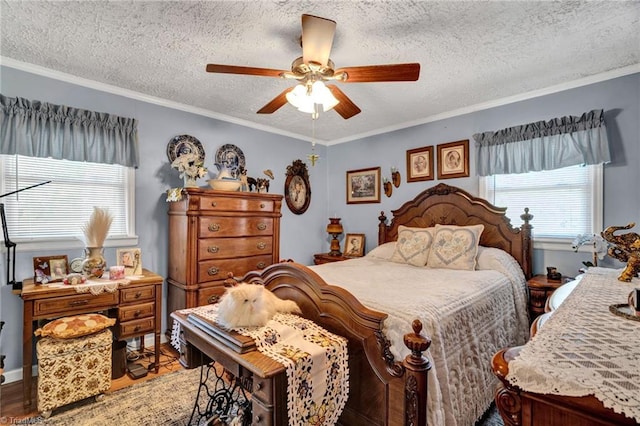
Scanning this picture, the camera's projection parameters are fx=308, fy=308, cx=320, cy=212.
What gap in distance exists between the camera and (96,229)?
250 cm

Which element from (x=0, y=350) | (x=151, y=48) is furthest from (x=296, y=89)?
(x=0, y=350)

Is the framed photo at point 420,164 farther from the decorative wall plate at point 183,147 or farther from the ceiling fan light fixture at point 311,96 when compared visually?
the decorative wall plate at point 183,147

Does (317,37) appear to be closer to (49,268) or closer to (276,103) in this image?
(276,103)

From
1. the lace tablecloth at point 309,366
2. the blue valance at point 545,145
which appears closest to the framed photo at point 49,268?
the lace tablecloth at point 309,366

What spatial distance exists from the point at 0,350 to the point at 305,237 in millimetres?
3268

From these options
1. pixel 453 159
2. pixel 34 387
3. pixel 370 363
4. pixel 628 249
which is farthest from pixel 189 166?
pixel 628 249

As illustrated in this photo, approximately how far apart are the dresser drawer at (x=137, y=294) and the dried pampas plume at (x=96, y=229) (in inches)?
17.6

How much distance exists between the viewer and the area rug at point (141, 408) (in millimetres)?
1995

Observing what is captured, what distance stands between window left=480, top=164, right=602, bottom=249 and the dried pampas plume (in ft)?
12.3

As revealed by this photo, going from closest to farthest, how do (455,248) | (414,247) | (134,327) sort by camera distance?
(134,327) < (455,248) < (414,247)

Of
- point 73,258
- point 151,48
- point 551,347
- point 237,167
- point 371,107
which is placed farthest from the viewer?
point 237,167

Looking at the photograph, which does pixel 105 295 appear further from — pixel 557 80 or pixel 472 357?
pixel 557 80

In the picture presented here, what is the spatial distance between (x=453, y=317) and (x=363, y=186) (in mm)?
2938

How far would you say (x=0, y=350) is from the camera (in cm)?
241
